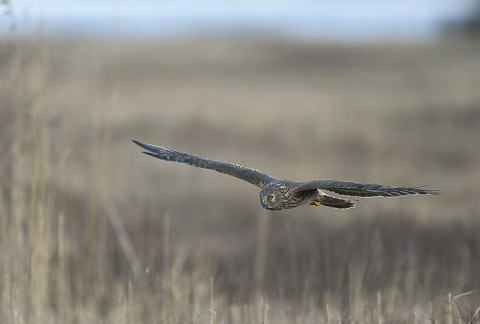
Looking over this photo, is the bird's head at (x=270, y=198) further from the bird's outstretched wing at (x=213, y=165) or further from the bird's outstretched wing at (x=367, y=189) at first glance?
the bird's outstretched wing at (x=367, y=189)

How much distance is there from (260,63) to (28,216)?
809 inches

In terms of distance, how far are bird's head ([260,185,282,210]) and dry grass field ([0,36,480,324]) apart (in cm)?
72

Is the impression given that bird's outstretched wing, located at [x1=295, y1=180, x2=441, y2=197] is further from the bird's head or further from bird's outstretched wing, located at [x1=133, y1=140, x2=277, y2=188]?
bird's outstretched wing, located at [x1=133, y1=140, x2=277, y2=188]

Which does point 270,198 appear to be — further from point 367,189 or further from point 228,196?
point 228,196

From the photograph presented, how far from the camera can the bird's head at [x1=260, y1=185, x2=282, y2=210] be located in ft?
10.7

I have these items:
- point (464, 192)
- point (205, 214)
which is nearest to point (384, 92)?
point (464, 192)

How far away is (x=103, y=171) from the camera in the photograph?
17.6 ft

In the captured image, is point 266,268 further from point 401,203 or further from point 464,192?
point 464,192

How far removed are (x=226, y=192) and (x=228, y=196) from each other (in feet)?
0.60

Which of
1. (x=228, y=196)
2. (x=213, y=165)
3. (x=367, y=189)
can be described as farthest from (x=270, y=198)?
(x=228, y=196)

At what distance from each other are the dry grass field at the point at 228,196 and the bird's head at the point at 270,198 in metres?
0.72

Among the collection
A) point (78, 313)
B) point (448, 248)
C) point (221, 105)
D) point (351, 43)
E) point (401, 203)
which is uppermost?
point (351, 43)

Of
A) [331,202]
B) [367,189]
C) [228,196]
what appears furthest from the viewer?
[228,196]

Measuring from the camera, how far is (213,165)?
329 centimetres
